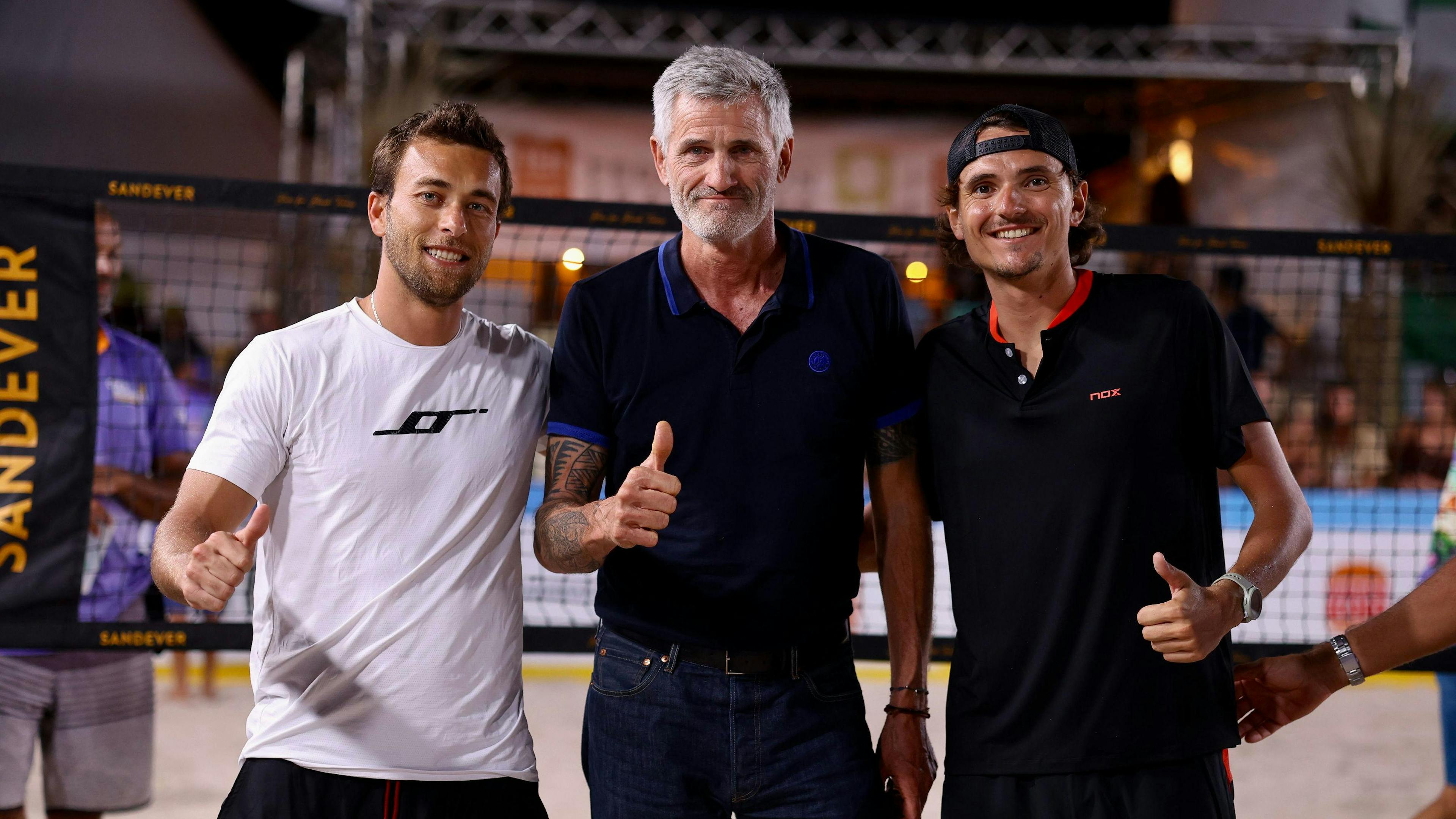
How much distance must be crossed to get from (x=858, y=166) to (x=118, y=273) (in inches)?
427

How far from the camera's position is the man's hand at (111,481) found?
3.63m

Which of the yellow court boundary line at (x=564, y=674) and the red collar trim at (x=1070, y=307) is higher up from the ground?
the red collar trim at (x=1070, y=307)

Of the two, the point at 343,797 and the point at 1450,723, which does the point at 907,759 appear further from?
the point at 1450,723

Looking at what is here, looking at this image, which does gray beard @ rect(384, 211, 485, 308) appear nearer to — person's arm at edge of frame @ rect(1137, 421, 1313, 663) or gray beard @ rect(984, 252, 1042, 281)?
gray beard @ rect(984, 252, 1042, 281)

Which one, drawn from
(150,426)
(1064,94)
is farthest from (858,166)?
(150,426)

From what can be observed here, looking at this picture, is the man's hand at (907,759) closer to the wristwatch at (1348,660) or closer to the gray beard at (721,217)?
the wristwatch at (1348,660)

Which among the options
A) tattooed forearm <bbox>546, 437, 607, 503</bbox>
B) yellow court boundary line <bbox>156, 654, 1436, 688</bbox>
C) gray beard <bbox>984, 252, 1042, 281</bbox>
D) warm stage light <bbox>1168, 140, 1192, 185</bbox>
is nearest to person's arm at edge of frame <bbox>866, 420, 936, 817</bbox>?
gray beard <bbox>984, 252, 1042, 281</bbox>

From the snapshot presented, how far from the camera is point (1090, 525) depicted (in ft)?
7.13

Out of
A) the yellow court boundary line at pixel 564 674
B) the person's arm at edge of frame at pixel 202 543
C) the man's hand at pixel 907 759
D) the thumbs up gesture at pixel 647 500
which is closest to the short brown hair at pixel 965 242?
the thumbs up gesture at pixel 647 500

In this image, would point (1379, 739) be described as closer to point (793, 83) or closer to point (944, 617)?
point (944, 617)

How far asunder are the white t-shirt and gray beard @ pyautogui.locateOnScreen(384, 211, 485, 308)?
0.14 m

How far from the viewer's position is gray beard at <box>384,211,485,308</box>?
238 centimetres

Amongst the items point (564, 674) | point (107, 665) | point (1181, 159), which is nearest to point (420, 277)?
point (107, 665)

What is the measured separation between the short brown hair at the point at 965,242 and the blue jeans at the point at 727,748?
43.0 inches
